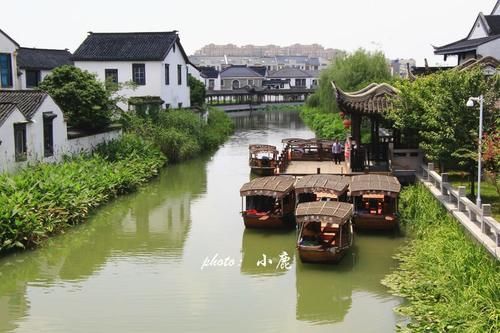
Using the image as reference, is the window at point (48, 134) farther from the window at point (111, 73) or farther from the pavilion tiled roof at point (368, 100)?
the window at point (111, 73)

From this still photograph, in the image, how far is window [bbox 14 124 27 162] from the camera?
21.0 meters

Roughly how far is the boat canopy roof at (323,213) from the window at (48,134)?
1159 cm

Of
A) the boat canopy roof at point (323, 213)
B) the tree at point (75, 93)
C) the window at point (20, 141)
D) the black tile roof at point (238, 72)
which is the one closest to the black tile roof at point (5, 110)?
the window at point (20, 141)

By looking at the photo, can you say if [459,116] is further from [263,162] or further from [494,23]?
[494,23]

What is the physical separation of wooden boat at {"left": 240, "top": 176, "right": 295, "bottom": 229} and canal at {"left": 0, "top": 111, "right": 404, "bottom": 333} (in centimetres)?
38

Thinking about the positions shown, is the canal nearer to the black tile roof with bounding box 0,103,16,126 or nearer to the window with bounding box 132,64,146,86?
the black tile roof with bounding box 0,103,16,126

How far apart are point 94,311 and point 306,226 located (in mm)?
5604

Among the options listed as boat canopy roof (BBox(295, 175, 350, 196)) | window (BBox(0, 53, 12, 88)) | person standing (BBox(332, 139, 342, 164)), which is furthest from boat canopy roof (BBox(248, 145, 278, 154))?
window (BBox(0, 53, 12, 88))

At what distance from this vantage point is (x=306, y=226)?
51.3 ft

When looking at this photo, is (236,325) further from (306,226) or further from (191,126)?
(191,126)

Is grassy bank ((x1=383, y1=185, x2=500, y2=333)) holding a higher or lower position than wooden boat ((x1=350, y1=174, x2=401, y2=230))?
lower

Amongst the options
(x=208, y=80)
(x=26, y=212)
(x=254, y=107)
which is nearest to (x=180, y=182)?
(x=26, y=212)

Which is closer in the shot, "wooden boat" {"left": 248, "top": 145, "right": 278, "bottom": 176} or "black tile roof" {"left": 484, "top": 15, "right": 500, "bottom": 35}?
"wooden boat" {"left": 248, "top": 145, "right": 278, "bottom": 176}

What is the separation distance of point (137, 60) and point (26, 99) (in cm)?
1506
